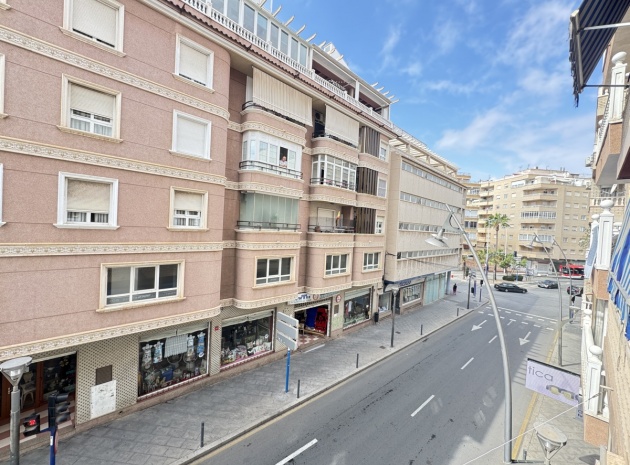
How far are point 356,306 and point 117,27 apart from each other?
20.6m

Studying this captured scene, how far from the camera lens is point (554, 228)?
209ft

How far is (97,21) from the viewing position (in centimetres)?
937

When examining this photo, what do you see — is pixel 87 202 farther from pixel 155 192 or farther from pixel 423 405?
pixel 423 405

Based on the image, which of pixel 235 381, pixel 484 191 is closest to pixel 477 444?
pixel 235 381

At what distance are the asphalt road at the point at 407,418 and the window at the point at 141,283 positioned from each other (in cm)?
586

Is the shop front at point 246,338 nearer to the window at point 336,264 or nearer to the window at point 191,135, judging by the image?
the window at point 336,264

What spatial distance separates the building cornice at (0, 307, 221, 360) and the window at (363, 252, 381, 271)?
12.4 m

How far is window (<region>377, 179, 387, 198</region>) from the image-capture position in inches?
895

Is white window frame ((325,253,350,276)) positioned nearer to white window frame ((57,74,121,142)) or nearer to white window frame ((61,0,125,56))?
white window frame ((57,74,121,142))

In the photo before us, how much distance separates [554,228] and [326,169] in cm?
6937

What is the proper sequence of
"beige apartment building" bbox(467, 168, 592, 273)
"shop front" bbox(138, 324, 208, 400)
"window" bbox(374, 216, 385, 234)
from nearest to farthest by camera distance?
1. "shop front" bbox(138, 324, 208, 400)
2. "window" bbox(374, 216, 385, 234)
3. "beige apartment building" bbox(467, 168, 592, 273)

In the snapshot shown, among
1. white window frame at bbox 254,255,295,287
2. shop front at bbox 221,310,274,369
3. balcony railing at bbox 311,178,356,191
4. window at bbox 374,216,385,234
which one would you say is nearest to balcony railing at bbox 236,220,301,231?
white window frame at bbox 254,255,295,287

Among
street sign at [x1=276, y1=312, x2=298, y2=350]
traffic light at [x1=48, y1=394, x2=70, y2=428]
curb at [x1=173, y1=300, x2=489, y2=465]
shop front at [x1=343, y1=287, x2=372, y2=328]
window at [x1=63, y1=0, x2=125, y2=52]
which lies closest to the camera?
traffic light at [x1=48, y1=394, x2=70, y2=428]

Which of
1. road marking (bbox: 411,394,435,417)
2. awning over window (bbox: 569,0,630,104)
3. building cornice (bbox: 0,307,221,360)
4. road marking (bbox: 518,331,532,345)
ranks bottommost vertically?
road marking (bbox: 518,331,532,345)
